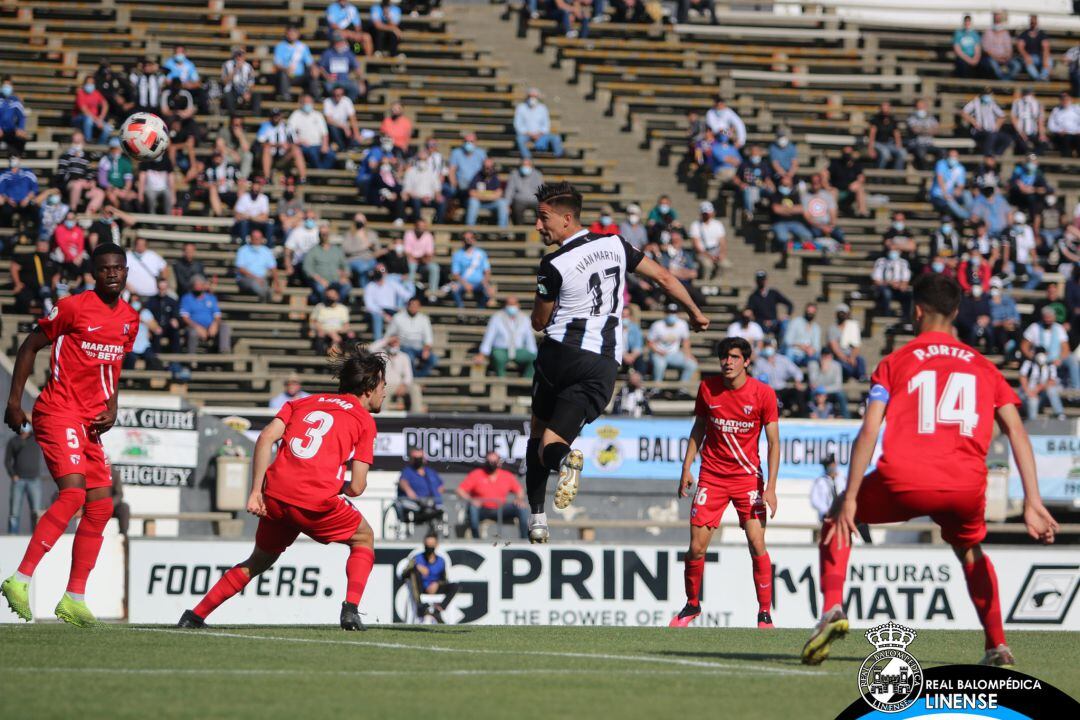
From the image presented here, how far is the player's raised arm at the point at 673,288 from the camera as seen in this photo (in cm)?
1059

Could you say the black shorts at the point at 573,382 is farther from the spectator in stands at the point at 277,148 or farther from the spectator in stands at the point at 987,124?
the spectator in stands at the point at 987,124

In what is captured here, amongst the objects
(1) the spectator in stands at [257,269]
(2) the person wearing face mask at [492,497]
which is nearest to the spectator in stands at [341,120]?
(1) the spectator in stands at [257,269]

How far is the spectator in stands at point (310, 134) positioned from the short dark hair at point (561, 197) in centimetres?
1797

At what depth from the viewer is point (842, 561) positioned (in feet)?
27.8

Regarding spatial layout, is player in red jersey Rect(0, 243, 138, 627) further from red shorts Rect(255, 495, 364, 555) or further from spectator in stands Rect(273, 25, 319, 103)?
spectator in stands Rect(273, 25, 319, 103)

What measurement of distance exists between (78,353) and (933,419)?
552 centimetres

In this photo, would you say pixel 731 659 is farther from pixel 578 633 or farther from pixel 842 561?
pixel 578 633

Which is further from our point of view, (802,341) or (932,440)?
(802,341)

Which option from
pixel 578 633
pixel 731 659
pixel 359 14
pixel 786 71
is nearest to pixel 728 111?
pixel 786 71

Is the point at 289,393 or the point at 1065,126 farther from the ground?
the point at 1065,126

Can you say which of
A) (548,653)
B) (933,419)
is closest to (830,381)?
(548,653)

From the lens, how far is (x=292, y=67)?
1166 inches

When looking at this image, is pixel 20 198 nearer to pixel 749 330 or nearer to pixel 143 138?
pixel 143 138

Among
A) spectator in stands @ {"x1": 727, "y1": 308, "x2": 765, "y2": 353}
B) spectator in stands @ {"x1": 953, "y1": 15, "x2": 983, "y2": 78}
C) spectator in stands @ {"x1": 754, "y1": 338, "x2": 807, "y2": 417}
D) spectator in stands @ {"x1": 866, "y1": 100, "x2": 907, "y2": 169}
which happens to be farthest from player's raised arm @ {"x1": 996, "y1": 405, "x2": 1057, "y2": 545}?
spectator in stands @ {"x1": 953, "y1": 15, "x2": 983, "y2": 78}
